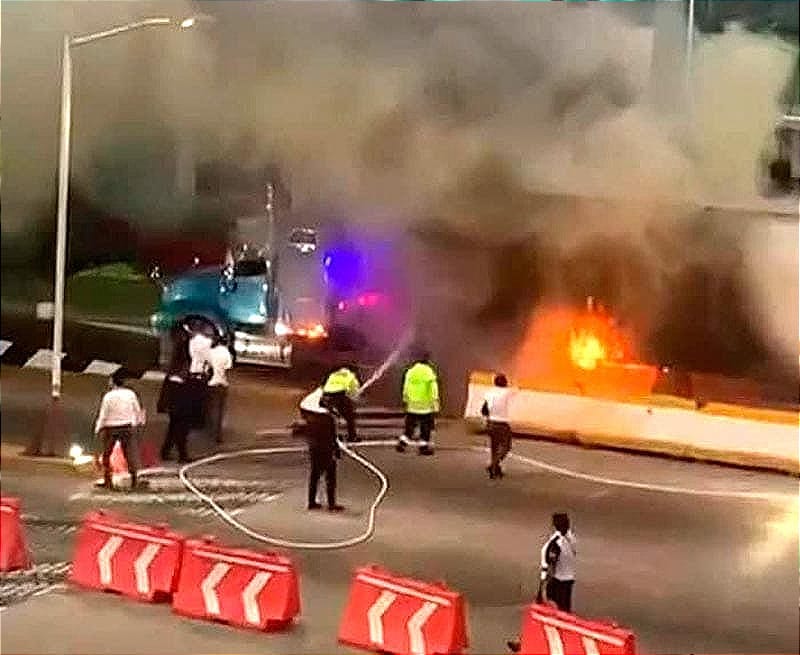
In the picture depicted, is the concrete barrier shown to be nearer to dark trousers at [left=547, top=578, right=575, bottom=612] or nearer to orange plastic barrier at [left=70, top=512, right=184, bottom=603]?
dark trousers at [left=547, top=578, right=575, bottom=612]

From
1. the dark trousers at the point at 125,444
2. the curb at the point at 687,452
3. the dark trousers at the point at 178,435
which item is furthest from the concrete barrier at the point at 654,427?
the dark trousers at the point at 125,444

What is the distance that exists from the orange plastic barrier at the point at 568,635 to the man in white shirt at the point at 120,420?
788mm

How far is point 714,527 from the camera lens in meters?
2.70

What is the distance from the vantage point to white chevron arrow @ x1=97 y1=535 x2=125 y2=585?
2.96m

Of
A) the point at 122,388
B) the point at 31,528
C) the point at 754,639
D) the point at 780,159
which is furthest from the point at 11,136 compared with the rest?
the point at 754,639

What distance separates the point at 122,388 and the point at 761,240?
114 cm

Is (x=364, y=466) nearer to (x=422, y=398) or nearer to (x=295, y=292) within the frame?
(x=422, y=398)

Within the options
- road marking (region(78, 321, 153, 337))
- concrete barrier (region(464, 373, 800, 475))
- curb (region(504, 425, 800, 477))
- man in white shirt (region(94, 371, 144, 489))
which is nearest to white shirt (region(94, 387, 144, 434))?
man in white shirt (region(94, 371, 144, 489))

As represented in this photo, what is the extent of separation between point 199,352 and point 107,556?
0.39 metres

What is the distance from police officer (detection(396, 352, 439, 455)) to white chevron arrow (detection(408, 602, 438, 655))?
0.27 meters

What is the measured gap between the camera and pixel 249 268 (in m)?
2.91

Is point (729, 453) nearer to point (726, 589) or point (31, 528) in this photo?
point (726, 589)

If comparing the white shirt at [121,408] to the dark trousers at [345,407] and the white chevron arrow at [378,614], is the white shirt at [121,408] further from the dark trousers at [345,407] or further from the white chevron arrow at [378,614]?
the white chevron arrow at [378,614]

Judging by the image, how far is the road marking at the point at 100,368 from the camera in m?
3.01
